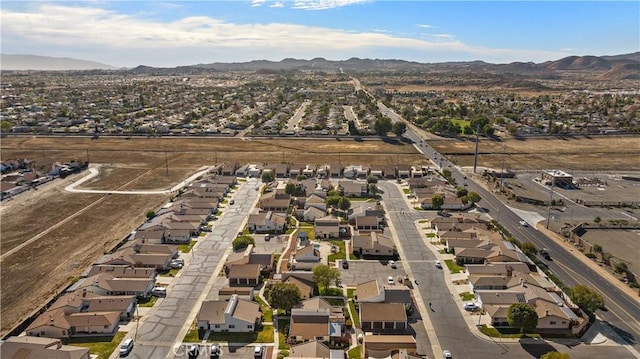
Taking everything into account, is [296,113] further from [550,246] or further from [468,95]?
[550,246]

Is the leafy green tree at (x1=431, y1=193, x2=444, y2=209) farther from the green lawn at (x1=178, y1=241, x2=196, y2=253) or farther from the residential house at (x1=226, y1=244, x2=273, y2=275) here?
the green lawn at (x1=178, y1=241, x2=196, y2=253)

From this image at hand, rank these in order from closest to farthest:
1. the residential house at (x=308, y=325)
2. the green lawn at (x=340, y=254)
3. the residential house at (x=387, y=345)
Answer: the residential house at (x=387, y=345) < the residential house at (x=308, y=325) < the green lawn at (x=340, y=254)

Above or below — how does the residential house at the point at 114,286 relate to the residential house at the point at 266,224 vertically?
below

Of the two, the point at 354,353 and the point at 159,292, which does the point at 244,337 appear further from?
the point at 159,292

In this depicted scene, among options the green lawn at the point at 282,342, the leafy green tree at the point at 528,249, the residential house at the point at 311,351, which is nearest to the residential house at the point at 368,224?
the leafy green tree at the point at 528,249

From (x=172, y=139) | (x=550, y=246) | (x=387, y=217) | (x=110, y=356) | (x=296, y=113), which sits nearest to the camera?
(x=110, y=356)

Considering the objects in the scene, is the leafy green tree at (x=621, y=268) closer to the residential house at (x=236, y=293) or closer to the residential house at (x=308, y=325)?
the residential house at (x=308, y=325)

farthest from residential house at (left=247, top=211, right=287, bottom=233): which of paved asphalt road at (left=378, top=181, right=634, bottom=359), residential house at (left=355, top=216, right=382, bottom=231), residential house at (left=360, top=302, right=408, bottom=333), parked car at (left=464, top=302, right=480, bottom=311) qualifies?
parked car at (left=464, top=302, right=480, bottom=311)

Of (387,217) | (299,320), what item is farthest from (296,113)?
(299,320)
